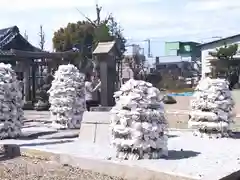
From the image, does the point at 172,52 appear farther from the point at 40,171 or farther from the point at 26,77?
the point at 40,171

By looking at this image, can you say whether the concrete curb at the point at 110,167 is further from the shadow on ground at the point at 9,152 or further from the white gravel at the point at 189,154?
the shadow on ground at the point at 9,152

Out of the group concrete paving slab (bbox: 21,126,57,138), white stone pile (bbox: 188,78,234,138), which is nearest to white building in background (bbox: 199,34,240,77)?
concrete paving slab (bbox: 21,126,57,138)

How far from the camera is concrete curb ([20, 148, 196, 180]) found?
6348mm

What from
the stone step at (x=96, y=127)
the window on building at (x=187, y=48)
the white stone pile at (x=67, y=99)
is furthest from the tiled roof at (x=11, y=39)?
the window on building at (x=187, y=48)

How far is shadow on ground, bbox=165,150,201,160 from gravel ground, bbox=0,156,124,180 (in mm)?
1244

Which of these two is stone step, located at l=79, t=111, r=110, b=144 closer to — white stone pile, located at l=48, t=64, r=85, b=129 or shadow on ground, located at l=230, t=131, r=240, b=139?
shadow on ground, located at l=230, t=131, r=240, b=139

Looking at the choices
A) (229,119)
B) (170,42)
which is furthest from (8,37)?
(170,42)

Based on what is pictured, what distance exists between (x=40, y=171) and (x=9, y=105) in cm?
382

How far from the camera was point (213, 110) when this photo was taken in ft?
33.0

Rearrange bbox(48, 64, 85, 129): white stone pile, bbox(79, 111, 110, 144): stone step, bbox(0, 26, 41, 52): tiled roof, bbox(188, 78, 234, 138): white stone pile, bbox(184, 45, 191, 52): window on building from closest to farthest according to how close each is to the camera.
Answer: bbox(79, 111, 110, 144): stone step
bbox(188, 78, 234, 138): white stone pile
bbox(48, 64, 85, 129): white stone pile
bbox(0, 26, 41, 52): tiled roof
bbox(184, 45, 191, 52): window on building

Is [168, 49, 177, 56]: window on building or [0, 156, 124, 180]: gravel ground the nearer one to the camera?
[0, 156, 124, 180]: gravel ground

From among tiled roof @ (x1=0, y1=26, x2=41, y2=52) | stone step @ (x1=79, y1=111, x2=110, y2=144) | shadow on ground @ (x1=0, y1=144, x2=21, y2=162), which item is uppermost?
tiled roof @ (x1=0, y1=26, x2=41, y2=52)

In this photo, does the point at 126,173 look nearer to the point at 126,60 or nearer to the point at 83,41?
the point at 126,60

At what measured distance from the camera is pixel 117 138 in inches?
295
